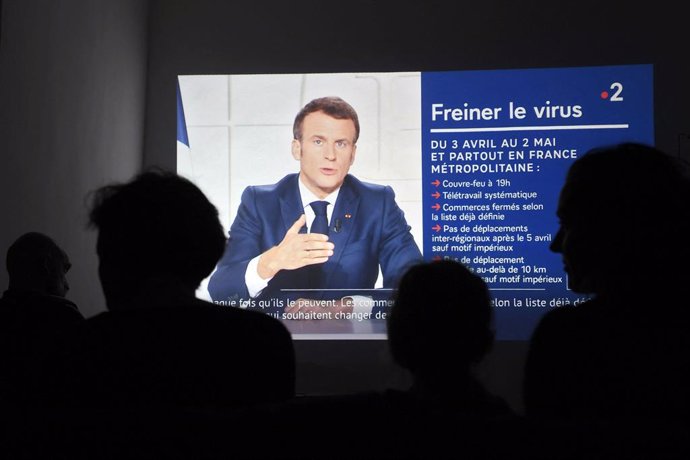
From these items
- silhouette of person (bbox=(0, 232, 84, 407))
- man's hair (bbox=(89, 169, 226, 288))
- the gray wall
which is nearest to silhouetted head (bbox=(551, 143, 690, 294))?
man's hair (bbox=(89, 169, 226, 288))

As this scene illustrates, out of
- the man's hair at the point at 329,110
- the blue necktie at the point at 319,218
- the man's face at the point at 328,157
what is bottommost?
the blue necktie at the point at 319,218

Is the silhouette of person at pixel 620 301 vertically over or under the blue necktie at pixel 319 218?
under

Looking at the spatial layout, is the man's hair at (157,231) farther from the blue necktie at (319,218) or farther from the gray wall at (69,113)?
the blue necktie at (319,218)

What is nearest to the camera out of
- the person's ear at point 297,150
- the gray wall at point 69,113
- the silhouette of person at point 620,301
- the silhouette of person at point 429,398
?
the silhouette of person at point 429,398

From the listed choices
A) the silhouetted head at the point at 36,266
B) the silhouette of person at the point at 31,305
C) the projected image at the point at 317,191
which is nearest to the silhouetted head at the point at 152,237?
the silhouette of person at the point at 31,305

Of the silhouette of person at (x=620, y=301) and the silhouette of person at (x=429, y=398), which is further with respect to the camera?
the silhouette of person at (x=620, y=301)

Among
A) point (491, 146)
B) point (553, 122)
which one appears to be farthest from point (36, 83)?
point (553, 122)

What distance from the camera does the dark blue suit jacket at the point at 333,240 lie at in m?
4.96

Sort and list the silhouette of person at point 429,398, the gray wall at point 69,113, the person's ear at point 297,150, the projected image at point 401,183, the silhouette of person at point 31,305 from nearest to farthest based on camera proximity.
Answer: the silhouette of person at point 429,398 → the silhouette of person at point 31,305 → the gray wall at point 69,113 → the projected image at point 401,183 → the person's ear at point 297,150

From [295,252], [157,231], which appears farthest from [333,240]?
[157,231]

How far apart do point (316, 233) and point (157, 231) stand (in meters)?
3.68

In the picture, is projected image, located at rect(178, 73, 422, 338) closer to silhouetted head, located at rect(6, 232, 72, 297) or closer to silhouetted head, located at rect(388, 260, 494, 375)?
silhouetted head, located at rect(6, 232, 72, 297)

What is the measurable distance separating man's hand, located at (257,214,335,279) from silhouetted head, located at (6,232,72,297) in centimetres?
215

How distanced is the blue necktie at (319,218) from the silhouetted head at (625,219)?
3801mm
